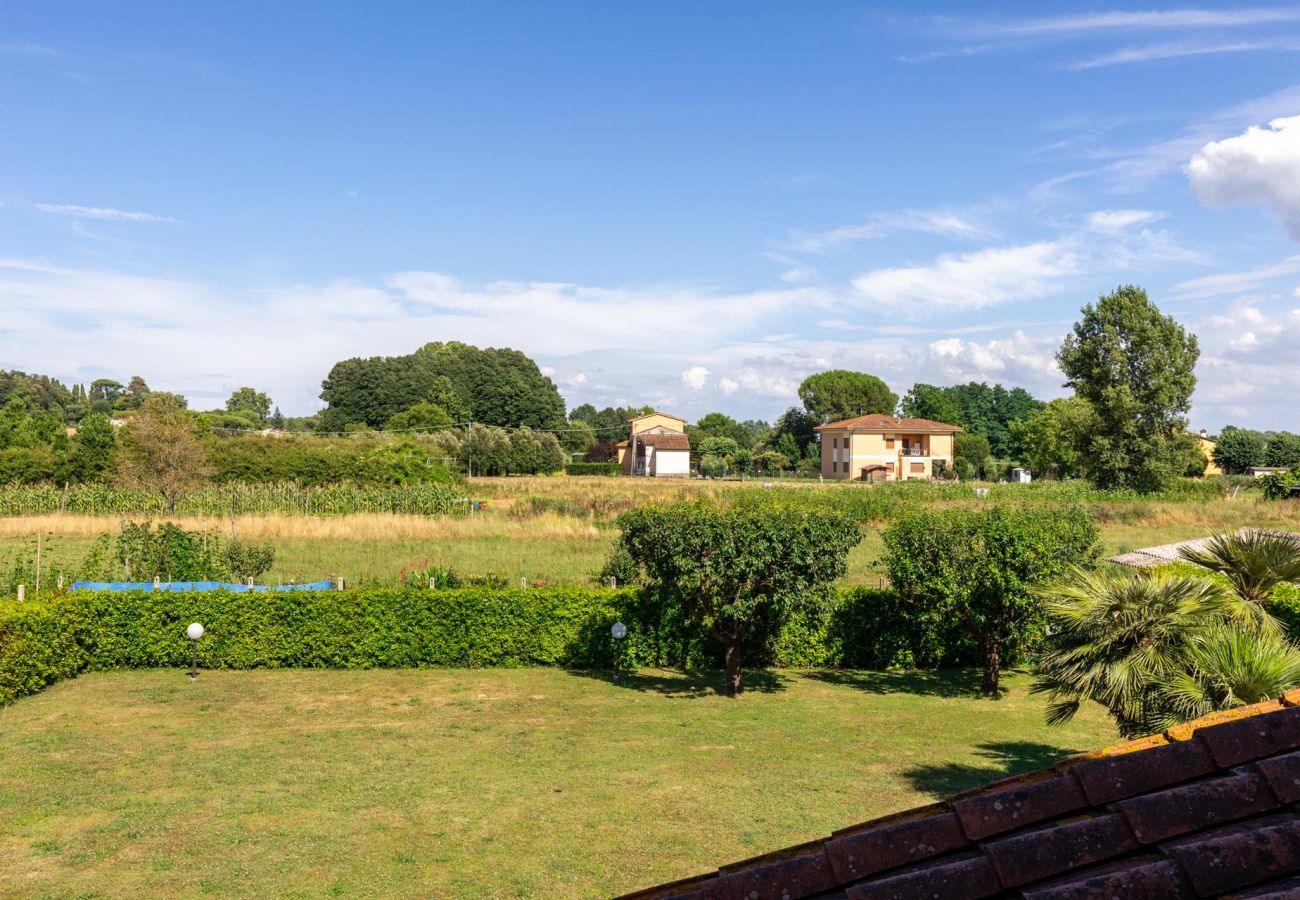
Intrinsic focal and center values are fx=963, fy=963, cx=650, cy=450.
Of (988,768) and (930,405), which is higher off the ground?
(930,405)

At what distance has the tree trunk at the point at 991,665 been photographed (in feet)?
60.8

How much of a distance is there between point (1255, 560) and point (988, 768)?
15.0 feet

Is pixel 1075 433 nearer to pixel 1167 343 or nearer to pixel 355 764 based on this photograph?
pixel 1167 343

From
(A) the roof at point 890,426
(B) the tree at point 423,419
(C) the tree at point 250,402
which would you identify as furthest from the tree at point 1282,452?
(C) the tree at point 250,402

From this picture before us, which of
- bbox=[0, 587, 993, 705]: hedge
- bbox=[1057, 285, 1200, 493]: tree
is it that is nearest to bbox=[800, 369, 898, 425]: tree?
bbox=[1057, 285, 1200, 493]: tree

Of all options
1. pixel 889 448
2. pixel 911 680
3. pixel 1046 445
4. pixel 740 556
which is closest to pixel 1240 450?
pixel 1046 445

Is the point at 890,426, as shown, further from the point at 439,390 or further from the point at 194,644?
the point at 194,644

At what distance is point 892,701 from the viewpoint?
18328mm

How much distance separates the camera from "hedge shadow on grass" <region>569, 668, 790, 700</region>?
19.0m

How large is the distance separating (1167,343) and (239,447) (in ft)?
180

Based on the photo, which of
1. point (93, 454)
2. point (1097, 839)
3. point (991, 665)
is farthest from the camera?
point (93, 454)

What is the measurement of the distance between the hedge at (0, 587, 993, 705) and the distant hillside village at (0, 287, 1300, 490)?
28.5 m

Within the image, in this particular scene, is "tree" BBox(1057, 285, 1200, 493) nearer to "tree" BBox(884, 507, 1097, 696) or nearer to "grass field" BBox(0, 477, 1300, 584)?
"grass field" BBox(0, 477, 1300, 584)

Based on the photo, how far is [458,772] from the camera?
1355 centimetres
